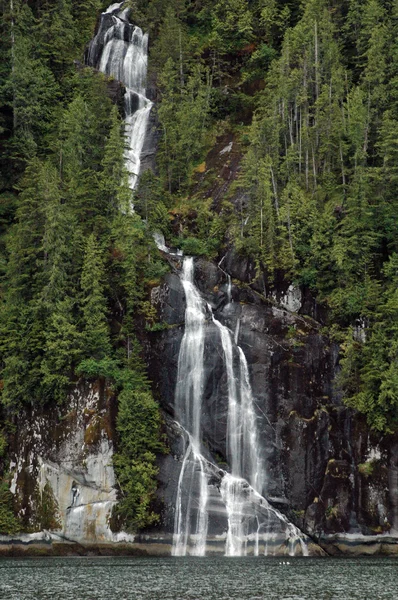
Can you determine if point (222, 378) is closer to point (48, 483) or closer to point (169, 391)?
point (169, 391)

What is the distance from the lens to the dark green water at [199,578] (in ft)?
75.6

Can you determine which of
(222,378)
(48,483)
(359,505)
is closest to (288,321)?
(222,378)

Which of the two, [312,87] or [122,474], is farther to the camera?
[312,87]

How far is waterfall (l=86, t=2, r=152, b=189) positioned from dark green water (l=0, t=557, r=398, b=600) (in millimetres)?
35904

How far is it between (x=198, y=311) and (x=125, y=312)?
432cm

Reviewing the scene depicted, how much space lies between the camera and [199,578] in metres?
27.6

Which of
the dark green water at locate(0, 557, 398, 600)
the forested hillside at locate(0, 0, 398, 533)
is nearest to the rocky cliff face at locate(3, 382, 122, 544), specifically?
the forested hillside at locate(0, 0, 398, 533)

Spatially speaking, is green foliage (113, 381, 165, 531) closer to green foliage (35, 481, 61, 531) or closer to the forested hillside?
the forested hillside

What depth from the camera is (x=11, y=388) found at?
4281cm

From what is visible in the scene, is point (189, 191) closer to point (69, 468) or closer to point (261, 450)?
point (261, 450)

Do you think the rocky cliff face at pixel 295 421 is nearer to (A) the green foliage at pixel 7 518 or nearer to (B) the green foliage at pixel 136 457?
(B) the green foliage at pixel 136 457

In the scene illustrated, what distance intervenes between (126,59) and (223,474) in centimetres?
4045

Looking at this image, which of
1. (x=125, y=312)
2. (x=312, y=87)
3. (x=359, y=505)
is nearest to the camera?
(x=359, y=505)

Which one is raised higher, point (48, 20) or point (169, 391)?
point (48, 20)
